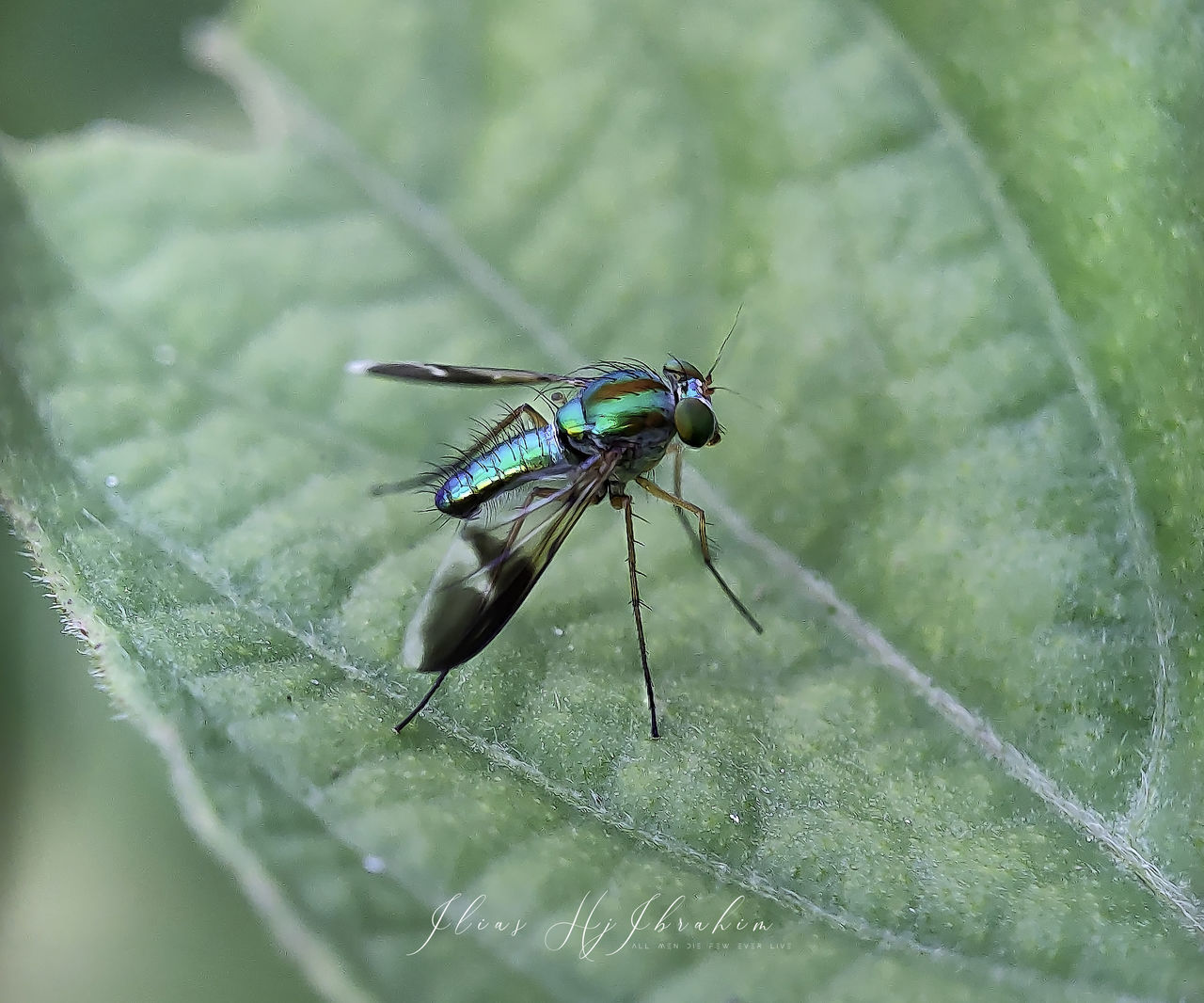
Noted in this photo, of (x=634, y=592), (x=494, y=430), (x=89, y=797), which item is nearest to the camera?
(x=634, y=592)

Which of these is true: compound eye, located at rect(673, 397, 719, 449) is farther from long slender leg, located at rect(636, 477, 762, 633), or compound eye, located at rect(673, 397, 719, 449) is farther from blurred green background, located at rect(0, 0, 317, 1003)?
blurred green background, located at rect(0, 0, 317, 1003)

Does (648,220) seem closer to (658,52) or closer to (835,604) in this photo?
(658,52)

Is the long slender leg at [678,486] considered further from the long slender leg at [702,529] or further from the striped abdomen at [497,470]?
the striped abdomen at [497,470]

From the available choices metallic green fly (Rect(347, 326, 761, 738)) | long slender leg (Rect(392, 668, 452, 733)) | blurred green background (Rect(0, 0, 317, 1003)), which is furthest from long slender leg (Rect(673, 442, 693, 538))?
blurred green background (Rect(0, 0, 317, 1003))

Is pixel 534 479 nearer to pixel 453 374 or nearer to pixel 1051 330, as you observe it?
pixel 453 374

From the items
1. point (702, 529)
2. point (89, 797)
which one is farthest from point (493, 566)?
point (89, 797)

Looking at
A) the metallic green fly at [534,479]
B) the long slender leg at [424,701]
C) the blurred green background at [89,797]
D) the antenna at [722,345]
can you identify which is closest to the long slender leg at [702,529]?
the metallic green fly at [534,479]
